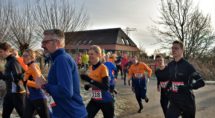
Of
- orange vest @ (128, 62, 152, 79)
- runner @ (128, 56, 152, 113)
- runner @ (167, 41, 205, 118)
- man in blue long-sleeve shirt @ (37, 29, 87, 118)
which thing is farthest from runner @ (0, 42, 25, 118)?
orange vest @ (128, 62, 152, 79)

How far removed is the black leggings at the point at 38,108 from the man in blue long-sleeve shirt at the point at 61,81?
2272 millimetres

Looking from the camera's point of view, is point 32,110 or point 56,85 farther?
point 32,110

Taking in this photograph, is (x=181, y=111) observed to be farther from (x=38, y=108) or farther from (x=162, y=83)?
(x=38, y=108)

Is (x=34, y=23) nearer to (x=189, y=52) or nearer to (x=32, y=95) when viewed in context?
(x=32, y=95)

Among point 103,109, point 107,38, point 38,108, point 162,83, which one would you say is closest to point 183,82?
point 103,109

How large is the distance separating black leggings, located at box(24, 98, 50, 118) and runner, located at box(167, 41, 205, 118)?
2155 millimetres

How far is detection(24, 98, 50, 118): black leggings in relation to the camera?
5.57m

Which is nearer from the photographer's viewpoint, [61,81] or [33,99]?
[61,81]

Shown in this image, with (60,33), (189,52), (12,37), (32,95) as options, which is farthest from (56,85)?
(189,52)

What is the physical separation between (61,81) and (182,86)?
2.71 meters

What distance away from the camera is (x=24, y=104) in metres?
5.77

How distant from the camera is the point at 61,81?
3.07m

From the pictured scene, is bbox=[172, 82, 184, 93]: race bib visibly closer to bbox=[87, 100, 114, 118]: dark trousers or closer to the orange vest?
bbox=[87, 100, 114, 118]: dark trousers

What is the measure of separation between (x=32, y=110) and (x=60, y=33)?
111 inches
